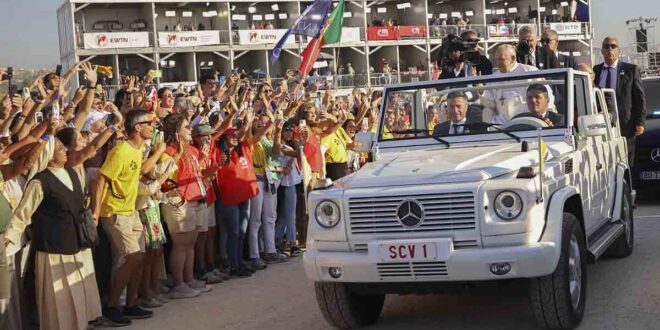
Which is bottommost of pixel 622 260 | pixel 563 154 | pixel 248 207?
pixel 622 260

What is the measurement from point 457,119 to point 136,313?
11.2 feet

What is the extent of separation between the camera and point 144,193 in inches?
338

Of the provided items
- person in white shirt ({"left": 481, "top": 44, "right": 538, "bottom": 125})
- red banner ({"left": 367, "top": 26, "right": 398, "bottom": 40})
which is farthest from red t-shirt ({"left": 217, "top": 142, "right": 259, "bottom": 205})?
red banner ({"left": 367, "top": 26, "right": 398, "bottom": 40})

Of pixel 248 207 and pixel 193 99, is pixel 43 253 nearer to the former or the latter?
pixel 248 207

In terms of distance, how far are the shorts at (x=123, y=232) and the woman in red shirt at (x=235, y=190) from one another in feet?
6.60

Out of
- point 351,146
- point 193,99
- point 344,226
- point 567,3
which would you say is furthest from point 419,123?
point 567,3

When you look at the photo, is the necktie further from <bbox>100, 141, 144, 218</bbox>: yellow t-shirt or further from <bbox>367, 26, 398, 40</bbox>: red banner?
<bbox>367, 26, 398, 40</bbox>: red banner

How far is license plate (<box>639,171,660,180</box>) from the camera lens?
1348 cm

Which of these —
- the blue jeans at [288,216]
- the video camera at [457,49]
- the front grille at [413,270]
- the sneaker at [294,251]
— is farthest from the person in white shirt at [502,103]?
the sneaker at [294,251]

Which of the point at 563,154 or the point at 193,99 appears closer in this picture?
the point at 563,154

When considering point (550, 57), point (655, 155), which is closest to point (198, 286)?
point (550, 57)

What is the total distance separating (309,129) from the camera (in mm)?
12234

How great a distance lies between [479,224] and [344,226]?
3.25ft

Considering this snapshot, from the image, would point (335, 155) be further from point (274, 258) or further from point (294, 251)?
point (274, 258)
